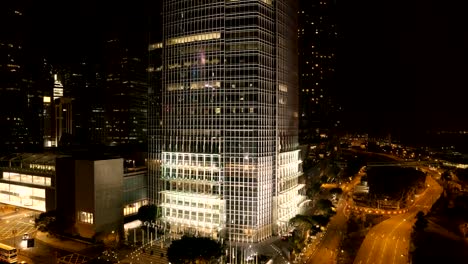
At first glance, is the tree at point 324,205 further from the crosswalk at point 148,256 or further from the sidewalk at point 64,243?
the sidewalk at point 64,243

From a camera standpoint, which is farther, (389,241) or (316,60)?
(316,60)

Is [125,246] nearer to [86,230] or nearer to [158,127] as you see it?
[86,230]

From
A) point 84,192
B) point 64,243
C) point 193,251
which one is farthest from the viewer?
point 84,192

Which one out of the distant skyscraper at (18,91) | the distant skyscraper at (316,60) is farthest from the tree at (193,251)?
the distant skyscraper at (316,60)

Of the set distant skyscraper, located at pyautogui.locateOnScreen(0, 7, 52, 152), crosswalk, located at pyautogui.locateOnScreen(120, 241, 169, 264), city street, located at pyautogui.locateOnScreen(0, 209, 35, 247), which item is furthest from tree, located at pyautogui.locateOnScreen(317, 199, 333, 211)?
distant skyscraper, located at pyautogui.locateOnScreen(0, 7, 52, 152)

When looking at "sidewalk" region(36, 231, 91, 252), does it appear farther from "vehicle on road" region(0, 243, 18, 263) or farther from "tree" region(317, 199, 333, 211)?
"tree" region(317, 199, 333, 211)

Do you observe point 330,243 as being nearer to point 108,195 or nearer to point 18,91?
point 108,195

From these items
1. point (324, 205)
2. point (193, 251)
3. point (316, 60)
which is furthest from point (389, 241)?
point (316, 60)

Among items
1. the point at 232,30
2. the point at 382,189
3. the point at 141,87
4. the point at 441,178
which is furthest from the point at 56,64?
the point at 441,178
